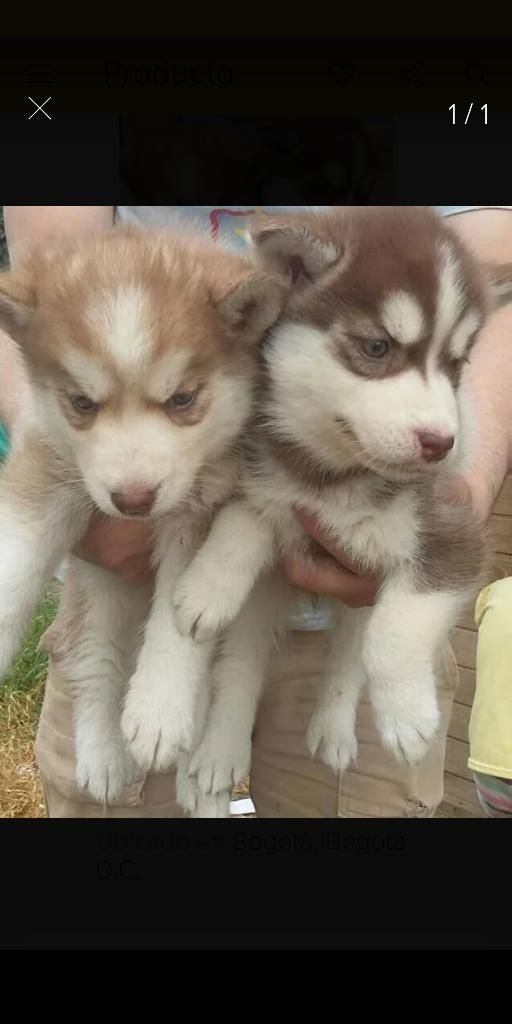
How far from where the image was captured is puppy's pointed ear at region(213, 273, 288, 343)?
2.95ft

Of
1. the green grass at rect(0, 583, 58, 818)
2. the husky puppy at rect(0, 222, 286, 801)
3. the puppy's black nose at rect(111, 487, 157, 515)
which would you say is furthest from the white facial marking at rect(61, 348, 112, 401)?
the green grass at rect(0, 583, 58, 818)

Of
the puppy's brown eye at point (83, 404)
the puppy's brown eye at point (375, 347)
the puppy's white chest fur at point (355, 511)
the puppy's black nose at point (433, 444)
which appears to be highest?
the puppy's brown eye at point (375, 347)

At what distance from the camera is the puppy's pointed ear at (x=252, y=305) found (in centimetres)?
90

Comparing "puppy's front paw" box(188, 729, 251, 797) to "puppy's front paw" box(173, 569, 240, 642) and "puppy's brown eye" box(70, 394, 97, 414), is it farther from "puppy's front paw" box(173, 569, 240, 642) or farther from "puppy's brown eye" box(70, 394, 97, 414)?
"puppy's brown eye" box(70, 394, 97, 414)

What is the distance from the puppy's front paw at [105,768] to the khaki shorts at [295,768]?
0.08 m

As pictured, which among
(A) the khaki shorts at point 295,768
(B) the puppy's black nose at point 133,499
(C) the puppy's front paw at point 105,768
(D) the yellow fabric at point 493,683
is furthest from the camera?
(A) the khaki shorts at point 295,768

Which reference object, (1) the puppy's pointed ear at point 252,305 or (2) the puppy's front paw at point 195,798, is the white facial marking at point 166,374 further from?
(2) the puppy's front paw at point 195,798

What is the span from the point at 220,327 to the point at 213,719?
1.83ft

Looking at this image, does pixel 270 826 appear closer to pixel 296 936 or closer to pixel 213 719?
pixel 296 936

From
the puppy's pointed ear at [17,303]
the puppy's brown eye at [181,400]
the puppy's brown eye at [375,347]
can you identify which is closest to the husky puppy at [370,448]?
the puppy's brown eye at [375,347]

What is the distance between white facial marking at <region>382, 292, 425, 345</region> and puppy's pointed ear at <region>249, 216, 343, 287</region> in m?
0.09

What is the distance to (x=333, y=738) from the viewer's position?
4.05ft

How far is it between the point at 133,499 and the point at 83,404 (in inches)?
5.4
